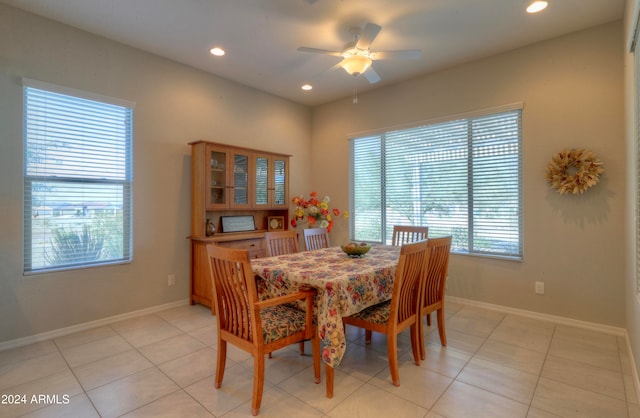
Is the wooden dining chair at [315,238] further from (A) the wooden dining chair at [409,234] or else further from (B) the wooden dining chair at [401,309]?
(B) the wooden dining chair at [401,309]

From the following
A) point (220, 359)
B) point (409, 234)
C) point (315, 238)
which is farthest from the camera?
point (409, 234)

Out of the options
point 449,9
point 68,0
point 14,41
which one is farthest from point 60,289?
point 449,9

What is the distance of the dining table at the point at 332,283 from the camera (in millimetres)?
1910

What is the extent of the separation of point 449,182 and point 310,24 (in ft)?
8.13

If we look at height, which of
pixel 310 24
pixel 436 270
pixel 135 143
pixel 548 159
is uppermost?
pixel 310 24

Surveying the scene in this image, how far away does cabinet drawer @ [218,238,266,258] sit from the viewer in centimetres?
380

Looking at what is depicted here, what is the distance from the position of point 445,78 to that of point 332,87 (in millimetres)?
1554

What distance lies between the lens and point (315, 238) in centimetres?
352

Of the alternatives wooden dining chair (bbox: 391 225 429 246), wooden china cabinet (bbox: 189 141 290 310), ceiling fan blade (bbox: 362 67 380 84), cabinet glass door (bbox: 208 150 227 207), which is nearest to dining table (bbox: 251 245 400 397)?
wooden dining chair (bbox: 391 225 429 246)

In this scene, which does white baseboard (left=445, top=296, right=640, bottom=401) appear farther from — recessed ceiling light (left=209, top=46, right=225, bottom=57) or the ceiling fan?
recessed ceiling light (left=209, top=46, right=225, bottom=57)

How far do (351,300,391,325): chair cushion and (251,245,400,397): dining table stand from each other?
0.07 m

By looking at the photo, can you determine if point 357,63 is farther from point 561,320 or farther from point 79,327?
point 79,327

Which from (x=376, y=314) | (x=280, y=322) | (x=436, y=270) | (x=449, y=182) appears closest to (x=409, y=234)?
(x=449, y=182)

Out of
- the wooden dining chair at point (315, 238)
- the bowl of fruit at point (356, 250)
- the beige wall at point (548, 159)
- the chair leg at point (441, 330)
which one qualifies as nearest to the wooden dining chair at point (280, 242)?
the wooden dining chair at point (315, 238)
